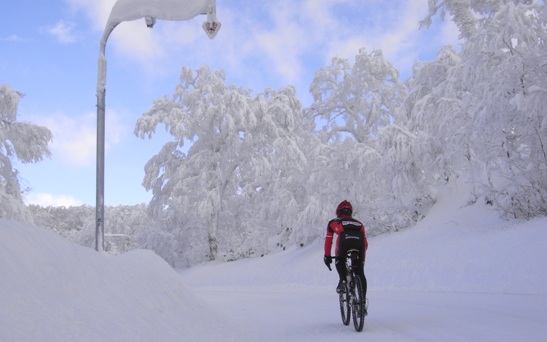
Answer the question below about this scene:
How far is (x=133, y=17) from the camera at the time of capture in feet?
19.0

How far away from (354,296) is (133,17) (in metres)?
4.38

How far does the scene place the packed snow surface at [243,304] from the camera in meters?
4.04

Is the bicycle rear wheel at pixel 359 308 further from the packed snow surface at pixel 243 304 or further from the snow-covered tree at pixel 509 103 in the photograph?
the snow-covered tree at pixel 509 103

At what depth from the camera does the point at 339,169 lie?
70.6 ft

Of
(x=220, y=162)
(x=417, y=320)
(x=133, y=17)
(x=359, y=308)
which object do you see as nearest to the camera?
(x=133, y=17)

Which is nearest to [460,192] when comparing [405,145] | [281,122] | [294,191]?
[405,145]

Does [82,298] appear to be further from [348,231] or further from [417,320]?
[417,320]

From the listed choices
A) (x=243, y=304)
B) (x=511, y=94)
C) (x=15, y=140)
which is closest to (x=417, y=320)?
(x=243, y=304)

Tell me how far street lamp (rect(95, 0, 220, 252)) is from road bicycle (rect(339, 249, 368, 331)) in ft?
10.3

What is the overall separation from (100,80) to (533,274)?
9548 mm

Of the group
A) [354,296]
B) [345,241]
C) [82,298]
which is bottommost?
[354,296]

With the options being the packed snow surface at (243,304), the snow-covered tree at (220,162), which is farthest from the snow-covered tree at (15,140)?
the packed snow surface at (243,304)

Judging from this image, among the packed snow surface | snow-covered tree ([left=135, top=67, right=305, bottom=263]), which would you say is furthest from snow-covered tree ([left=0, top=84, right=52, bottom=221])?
the packed snow surface

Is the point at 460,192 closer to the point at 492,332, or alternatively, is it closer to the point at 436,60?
the point at 436,60
